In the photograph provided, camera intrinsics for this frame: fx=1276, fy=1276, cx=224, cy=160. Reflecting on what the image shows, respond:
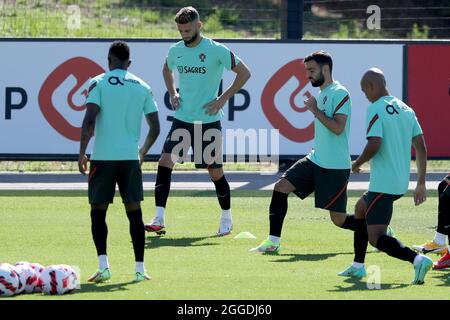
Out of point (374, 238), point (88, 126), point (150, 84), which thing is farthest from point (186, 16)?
point (150, 84)

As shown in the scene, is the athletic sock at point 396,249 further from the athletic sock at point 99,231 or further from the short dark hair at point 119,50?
the short dark hair at point 119,50

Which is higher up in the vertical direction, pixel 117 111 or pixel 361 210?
pixel 117 111

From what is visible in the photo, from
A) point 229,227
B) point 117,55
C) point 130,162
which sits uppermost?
point 117,55

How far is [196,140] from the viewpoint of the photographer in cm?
1377

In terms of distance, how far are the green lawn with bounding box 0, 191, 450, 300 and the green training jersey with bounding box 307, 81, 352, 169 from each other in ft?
3.01

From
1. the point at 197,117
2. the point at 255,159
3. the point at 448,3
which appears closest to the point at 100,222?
the point at 197,117

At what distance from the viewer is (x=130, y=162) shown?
1052 cm

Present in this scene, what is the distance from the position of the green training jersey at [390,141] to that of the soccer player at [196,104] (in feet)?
11.6

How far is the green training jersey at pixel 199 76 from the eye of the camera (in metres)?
13.9

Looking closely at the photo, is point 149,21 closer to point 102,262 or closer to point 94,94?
point 94,94

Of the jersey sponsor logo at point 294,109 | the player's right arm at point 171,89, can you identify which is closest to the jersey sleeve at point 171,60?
the player's right arm at point 171,89

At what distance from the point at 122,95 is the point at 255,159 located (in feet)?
33.7

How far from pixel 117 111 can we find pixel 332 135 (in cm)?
255
